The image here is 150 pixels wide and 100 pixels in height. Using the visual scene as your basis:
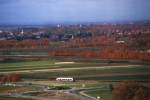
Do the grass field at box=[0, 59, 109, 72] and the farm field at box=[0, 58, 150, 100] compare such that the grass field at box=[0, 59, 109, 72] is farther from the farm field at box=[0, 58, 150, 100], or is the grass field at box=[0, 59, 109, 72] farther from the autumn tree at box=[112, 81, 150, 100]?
the autumn tree at box=[112, 81, 150, 100]

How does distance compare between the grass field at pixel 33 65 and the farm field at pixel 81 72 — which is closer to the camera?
the farm field at pixel 81 72

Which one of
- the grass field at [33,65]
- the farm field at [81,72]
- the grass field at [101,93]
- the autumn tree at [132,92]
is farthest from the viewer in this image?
the grass field at [33,65]

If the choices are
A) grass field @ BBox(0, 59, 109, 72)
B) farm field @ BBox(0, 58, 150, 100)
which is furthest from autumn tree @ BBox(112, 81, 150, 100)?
grass field @ BBox(0, 59, 109, 72)

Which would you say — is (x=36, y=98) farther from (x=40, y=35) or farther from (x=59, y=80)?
(x=40, y=35)

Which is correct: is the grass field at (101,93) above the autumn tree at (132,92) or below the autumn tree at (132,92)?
below

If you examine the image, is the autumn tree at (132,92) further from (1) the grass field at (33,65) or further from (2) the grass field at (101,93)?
(1) the grass field at (33,65)

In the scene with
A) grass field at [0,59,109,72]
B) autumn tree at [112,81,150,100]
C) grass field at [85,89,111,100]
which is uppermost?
grass field at [0,59,109,72]

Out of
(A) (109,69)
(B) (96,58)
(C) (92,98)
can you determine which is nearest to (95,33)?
(B) (96,58)

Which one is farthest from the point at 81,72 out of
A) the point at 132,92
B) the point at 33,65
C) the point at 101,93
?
the point at 132,92

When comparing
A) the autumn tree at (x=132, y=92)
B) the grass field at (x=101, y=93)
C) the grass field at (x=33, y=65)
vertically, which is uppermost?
the grass field at (x=33, y=65)

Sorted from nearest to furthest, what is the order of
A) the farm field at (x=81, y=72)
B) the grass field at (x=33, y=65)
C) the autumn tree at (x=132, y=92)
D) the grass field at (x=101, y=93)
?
the autumn tree at (x=132, y=92) → the grass field at (x=101, y=93) → the farm field at (x=81, y=72) → the grass field at (x=33, y=65)

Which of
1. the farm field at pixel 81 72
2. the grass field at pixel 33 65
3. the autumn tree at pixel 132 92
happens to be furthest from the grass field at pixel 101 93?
the grass field at pixel 33 65
